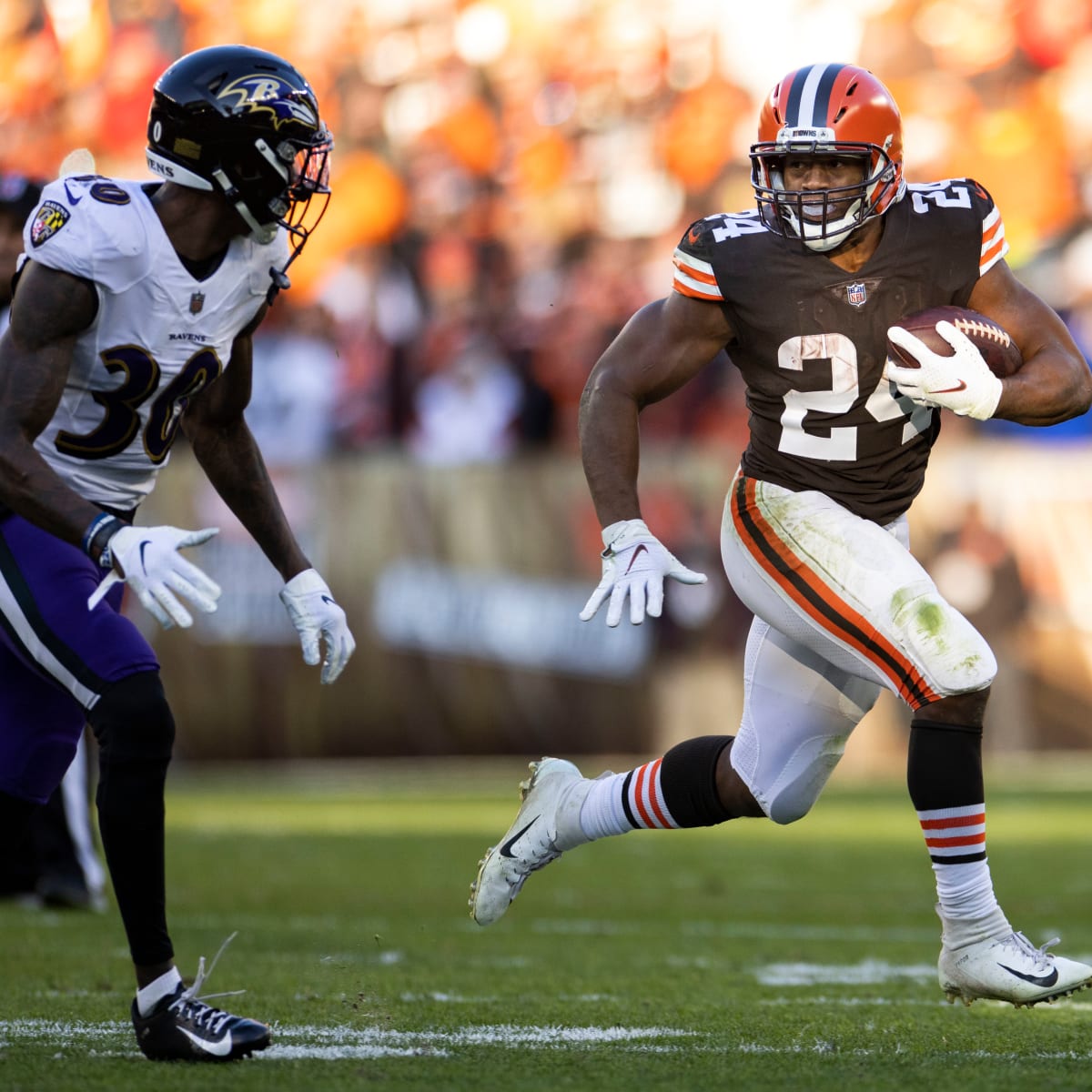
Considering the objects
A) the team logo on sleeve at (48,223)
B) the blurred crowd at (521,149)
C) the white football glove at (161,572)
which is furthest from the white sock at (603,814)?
the blurred crowd at (521,149)

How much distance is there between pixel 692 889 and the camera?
616 cm

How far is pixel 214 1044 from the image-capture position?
10.0 ft

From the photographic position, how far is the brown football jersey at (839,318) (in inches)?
140

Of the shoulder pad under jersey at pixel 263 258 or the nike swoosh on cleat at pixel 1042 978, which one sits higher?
the shoulder pad under jersey at pixel 263 258

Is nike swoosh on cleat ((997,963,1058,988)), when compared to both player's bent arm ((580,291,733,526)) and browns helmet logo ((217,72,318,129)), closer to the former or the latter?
player's bent arm ((580,291,733,526))

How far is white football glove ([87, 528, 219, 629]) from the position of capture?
2.97 metres

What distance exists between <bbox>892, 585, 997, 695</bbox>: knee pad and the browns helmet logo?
1438mm

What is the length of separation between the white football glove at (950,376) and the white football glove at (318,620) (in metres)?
1.14

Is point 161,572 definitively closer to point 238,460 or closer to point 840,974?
point 238,460

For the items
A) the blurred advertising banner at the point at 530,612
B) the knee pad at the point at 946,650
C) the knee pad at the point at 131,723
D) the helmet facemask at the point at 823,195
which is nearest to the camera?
the knee pad at the point at 131,723

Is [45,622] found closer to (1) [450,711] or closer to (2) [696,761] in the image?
(2) [696,761]

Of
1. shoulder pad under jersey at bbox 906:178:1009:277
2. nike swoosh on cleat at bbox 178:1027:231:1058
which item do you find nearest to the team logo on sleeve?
nike swoosh on cleat at bbox 178:1027:231:1058

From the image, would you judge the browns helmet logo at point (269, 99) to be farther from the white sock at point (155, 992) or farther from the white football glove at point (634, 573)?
the white sock at point (155, 992)

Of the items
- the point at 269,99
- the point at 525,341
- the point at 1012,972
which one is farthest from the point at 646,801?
the point at 525,341
